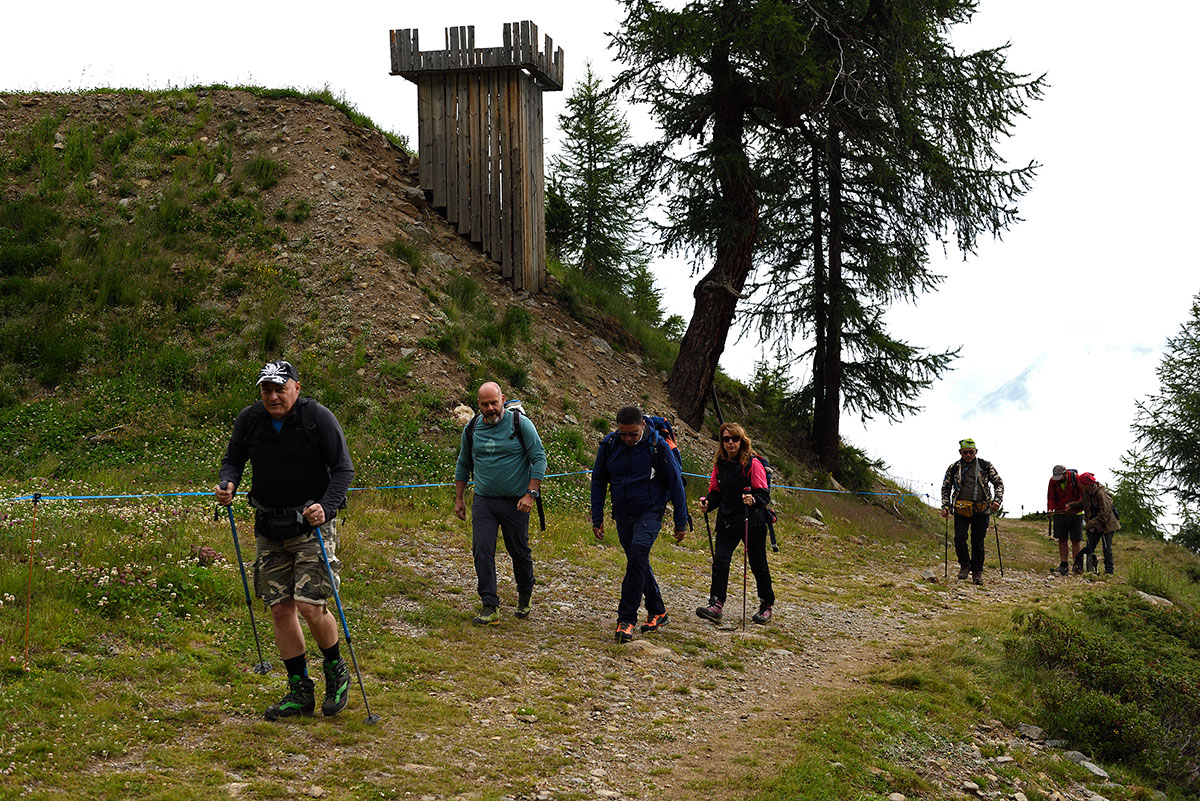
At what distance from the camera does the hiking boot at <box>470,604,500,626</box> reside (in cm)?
896

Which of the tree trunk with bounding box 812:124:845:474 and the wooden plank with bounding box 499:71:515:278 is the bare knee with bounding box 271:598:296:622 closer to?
the wooden plank with bounding box 499:71:515:278

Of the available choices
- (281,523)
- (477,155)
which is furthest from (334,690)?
(477,155)

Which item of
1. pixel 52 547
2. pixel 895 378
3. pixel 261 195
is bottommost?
pixel 52 547

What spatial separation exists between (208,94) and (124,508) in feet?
45.8

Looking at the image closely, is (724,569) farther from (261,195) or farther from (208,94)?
(208,94)

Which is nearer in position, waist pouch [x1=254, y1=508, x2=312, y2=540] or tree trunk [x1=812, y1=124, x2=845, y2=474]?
waist pouch [x1=254, y1=508, x2=312, y2=540]

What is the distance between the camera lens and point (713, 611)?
10.3 meters

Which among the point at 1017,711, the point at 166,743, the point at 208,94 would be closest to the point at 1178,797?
the point at 1017,711

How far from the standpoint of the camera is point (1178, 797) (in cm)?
774

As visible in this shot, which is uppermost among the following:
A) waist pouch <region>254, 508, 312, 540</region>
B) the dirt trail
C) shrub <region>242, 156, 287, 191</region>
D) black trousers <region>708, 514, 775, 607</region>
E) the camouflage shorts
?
shrub <region>242, 156, 287, 191</region>

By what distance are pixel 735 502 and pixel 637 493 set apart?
5.04 ft

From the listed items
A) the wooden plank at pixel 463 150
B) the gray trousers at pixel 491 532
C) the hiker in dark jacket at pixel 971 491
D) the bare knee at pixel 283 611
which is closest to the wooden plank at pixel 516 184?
the wooden plank at pixel 463 150

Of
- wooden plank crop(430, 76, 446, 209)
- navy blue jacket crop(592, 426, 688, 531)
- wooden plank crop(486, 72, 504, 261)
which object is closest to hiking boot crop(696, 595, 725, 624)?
navy blue jacket crop(592, 426, 688, 531)

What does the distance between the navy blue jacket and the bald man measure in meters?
0.67
